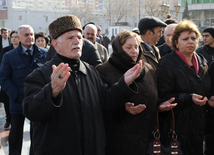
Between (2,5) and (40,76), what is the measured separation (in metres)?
72.7

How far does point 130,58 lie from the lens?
2.83m

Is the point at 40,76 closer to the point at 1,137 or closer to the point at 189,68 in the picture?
the point at 189,68

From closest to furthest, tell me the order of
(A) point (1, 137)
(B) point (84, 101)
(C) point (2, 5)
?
1. (B) point (84, 101)
2. (A) point (1, 137)
3. (C) point (2, 5)

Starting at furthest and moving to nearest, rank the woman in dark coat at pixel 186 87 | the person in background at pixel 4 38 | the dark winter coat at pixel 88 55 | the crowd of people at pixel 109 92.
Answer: the person in background at pixel 4 38
the dark winter coat at pixel 88 55
the woman in dark coat at pixel 186 87
the crowd of people at pixel 109 92

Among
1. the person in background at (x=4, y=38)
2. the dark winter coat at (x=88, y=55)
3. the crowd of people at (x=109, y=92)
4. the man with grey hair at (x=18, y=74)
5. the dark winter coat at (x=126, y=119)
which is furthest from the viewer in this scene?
the person in background at (x=4, y=38)

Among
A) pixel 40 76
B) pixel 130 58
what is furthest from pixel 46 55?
pixel 40 76

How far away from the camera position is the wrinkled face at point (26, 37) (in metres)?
4.25

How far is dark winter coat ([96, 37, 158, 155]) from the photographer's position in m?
Result: 2.84

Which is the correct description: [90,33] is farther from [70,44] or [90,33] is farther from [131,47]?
[70,44]

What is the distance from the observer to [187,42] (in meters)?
3.12

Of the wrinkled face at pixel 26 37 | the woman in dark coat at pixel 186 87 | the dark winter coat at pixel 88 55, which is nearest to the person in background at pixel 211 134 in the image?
the woman in dark coat at pixel 186 87

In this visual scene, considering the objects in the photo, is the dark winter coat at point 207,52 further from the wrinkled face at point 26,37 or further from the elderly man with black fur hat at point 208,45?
the wrinkled face at point 26,37

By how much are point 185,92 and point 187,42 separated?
62cm

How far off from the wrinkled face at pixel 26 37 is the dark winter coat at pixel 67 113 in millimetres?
2183
